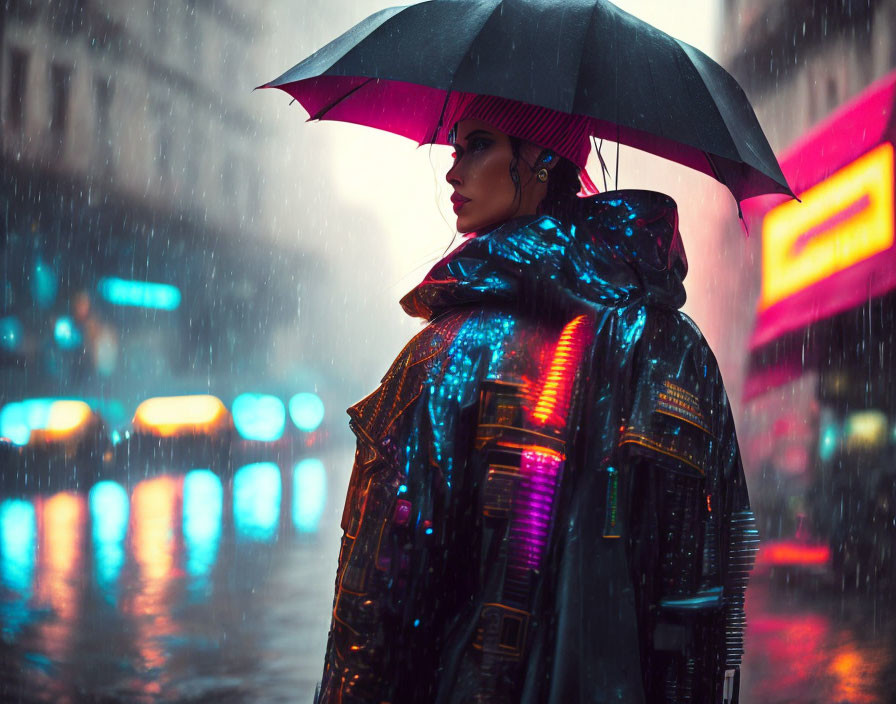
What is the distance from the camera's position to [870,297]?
890 cm

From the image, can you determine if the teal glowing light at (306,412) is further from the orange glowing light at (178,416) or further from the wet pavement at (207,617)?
the wet pavement at (207,617)

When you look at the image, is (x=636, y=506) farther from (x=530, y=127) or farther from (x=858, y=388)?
(x=858, y=388)

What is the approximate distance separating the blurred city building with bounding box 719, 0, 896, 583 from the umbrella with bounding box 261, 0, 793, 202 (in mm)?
6778

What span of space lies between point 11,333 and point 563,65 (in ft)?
57.3

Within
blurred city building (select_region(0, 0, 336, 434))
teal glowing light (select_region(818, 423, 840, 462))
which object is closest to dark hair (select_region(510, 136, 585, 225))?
teal glowing light (select_region(818, 423, 840, 462))

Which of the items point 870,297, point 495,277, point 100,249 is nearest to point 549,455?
point 495,277

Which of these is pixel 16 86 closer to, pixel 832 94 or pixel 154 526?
pixel 154 526

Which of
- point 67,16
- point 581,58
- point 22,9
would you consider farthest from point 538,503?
point 67,16

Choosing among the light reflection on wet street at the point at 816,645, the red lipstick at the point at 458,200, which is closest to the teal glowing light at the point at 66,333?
the light reflection on wet street at the point at 816,645

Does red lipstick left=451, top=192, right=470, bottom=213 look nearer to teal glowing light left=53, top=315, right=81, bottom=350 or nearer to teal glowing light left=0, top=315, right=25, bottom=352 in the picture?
teal glowing light left=0, top=315, right=25, bottom=352

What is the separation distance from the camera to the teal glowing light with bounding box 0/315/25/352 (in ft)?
55.0

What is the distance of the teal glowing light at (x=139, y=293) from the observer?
804 inches

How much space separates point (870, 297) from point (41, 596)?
7833mm

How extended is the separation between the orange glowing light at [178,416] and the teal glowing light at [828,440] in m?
12.5
